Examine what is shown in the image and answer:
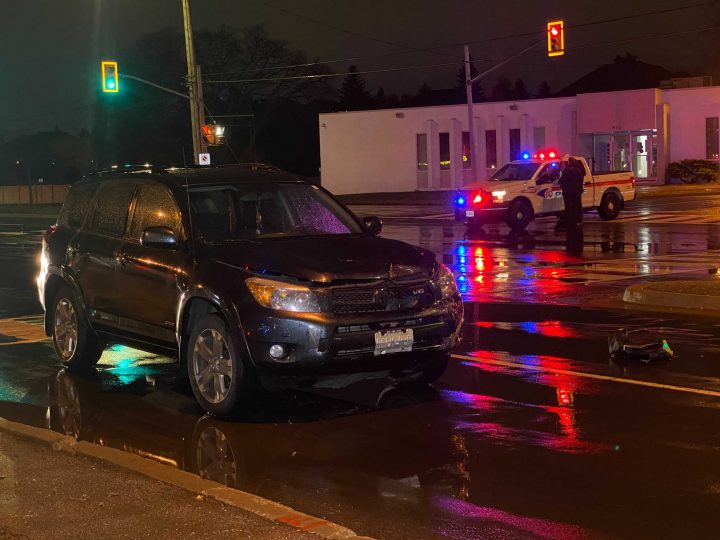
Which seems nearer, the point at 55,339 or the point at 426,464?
the point at 426,464

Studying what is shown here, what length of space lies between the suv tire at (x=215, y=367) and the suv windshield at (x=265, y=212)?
80 cm

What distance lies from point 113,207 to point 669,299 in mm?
7227

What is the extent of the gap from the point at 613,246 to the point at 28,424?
1562 cm

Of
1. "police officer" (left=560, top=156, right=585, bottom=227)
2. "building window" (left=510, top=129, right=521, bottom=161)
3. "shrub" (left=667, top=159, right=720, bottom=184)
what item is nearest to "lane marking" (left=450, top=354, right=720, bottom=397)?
"police officer" (left=560, top=156, right=585, bottom=227)

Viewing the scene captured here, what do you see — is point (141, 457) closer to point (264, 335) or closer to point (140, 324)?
point (264, 335)

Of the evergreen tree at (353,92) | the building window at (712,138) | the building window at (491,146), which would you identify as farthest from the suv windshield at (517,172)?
the evergreen tree at (353,92)

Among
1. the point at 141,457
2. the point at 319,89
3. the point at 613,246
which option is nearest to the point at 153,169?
the point at 141,457

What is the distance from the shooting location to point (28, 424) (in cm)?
691

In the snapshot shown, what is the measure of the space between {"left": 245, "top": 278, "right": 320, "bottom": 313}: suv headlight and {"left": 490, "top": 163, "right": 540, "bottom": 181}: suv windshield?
20016mm

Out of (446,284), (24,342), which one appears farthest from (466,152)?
(446,284)

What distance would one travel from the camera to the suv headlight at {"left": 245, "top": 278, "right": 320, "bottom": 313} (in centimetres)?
654

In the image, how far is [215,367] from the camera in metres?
6.97

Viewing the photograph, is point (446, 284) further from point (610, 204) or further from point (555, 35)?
point (555, 35)

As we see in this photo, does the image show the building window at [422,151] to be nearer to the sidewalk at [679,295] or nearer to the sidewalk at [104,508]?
Result: the sidewalk at [679,295]
